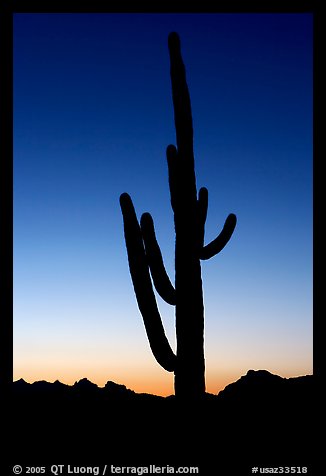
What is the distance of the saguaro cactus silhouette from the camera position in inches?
328

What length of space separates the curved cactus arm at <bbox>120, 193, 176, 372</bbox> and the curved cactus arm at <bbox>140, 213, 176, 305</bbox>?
0.27 ft

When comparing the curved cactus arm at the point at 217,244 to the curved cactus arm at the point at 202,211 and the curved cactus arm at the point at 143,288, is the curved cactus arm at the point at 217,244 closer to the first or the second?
the curved cactus arm at the point at 202,211

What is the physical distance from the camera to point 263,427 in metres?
10.3

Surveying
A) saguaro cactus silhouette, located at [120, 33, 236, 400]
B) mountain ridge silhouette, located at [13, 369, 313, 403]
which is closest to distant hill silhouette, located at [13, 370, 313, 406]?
mountain ridge silhouette, located at [13, 369, 313, 403]

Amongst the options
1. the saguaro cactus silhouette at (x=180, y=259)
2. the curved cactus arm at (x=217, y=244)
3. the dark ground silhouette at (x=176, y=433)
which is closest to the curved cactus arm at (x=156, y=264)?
the saguaro cactus silhouette at (x=180, y=259)

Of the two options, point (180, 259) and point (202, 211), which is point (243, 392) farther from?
point (180, 259)

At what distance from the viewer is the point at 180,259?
27.9ft

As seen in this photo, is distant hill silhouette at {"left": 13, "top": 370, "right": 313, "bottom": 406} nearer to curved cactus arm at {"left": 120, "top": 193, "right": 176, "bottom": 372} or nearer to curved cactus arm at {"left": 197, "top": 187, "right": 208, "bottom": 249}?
curved cactus arm at {"left": 120, "top": 193, "right": 176, "bottom": 372}

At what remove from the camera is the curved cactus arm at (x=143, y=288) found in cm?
837

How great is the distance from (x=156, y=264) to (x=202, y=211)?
0.98 metres
